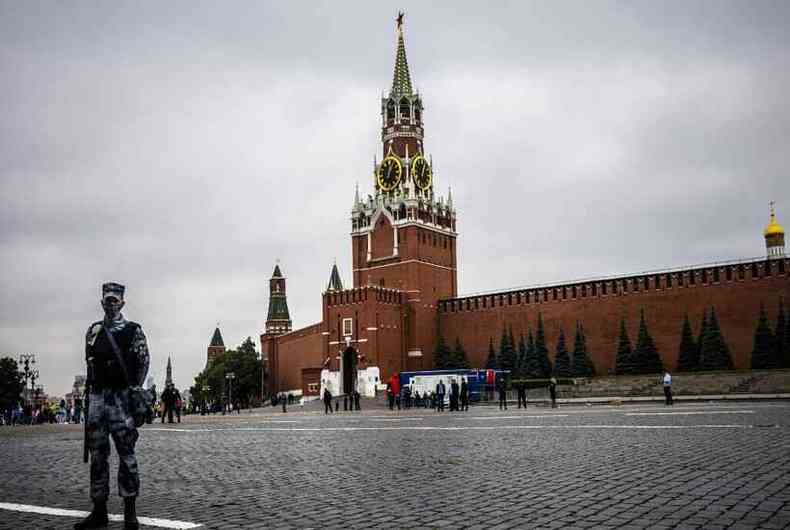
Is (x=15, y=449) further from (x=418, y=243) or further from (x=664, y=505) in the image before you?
(x=418, y=243)

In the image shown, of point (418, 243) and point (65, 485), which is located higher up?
point (418, 243)

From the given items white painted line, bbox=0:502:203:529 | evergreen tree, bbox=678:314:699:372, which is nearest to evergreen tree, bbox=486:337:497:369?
evergreen tree, bbox=678:314:699:372

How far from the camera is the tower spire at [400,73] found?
72062mm

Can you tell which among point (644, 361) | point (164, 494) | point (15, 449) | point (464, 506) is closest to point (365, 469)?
point (164, 494)

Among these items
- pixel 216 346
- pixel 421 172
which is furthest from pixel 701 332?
pixel 216 346

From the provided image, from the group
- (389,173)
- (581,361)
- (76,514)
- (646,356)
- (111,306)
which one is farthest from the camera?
(389,173)

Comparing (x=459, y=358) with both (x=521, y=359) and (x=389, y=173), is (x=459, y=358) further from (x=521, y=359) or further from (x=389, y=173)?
(x=389, y=173)

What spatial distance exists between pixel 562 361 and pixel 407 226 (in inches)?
719

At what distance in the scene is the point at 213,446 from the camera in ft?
45.9

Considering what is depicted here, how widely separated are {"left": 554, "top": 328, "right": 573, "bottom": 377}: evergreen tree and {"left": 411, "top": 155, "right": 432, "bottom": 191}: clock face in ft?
66.3

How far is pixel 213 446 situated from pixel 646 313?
45.6 m

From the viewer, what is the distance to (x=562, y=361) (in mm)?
56125

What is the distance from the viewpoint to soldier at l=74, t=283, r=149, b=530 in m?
5.71

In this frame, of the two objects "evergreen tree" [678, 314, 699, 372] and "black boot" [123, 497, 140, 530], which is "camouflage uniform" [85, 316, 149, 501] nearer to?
"black boot" [123, 497, 140, 530]
